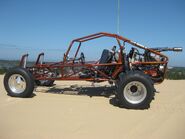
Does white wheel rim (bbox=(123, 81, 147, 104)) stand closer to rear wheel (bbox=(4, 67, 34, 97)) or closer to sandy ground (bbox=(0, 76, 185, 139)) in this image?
sandy ground (bbox=(0, 76, 185, 139))

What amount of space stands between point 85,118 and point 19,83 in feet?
9.34

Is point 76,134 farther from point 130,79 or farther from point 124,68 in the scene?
point 124,68

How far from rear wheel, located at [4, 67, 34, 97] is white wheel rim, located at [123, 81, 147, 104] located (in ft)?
7.72

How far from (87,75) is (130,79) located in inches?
58.1

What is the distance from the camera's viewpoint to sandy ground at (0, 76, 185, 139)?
418 centimetres

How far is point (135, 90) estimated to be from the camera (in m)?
6.18

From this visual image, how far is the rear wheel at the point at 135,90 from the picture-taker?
586cm

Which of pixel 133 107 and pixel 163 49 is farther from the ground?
pixel 163 49

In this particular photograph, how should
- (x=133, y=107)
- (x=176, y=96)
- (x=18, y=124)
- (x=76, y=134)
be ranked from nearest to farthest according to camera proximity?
(x=76, y=134) < (x=18, y=124) < (x=133, y=107) < (x=176, y=96)

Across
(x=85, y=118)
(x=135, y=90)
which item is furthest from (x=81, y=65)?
(x=85, y=118)

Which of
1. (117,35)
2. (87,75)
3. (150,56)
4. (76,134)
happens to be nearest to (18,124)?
(76,134)

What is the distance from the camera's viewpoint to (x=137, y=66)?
7004 millimetres

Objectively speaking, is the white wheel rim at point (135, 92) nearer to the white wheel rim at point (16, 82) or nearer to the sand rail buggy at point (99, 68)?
the sand rail buggy at point (99, 68)

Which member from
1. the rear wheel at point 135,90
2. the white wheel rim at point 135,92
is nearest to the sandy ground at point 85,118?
the rear wheel at point 135,90
